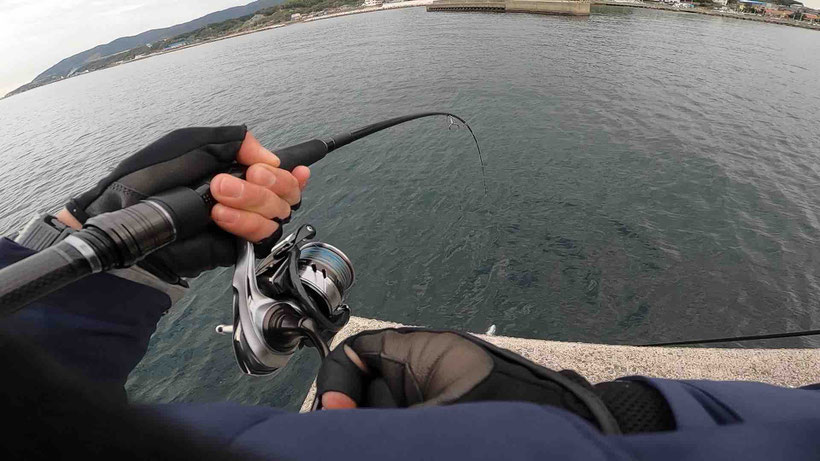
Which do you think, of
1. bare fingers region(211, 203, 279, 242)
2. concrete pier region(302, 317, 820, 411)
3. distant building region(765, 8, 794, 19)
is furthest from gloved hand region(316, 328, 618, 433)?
distant building region(765, 8, 794, 19)

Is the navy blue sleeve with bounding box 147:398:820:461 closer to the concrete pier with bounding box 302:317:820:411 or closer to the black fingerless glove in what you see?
Answer: the black fingerless glove

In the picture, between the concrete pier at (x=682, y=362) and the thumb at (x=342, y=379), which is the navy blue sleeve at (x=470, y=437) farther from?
the concrete pier at (x=682, y=362)

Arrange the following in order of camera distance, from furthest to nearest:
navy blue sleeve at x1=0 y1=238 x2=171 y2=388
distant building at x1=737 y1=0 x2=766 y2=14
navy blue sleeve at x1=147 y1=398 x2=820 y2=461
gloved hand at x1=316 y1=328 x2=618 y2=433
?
distant building at x1=737 y1=0 x2=766 y2=14 → navy blue sleeve at x1=0 y1=238 x2=171 y2=388 → gloved hand at x1=316 y1=328 x2=618 y2=433 → navy blue sleeve at x1=147 y1=398 x2=820 y2=461

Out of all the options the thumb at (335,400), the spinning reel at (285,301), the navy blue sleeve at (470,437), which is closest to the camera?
the navy blue sleeve at (470,437)

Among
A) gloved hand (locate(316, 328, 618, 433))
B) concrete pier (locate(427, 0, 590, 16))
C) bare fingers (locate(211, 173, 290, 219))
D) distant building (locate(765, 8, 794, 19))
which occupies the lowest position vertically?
gloved hand (locate(316, 328, 618, 433))

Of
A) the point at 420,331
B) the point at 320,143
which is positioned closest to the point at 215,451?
the point at 420,331

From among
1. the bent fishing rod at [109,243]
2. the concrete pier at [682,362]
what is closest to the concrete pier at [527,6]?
the concrete pier at [682,362]
